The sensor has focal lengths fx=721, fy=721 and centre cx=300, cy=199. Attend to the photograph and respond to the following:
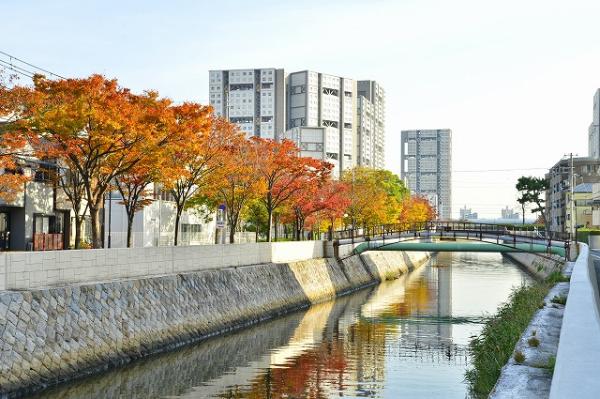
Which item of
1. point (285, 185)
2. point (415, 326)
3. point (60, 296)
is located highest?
point (285, 185)

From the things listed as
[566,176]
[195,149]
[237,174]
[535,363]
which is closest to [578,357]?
[535,363]

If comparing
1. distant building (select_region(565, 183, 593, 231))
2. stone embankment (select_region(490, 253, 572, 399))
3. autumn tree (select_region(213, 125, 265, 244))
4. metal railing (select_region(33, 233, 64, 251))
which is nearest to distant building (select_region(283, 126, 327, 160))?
distant building (select_region(565, 183, 593, 231))

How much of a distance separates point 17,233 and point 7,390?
1081 inches

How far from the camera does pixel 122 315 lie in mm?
28969

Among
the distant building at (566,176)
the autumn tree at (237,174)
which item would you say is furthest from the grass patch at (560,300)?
the distant building at (566,176)

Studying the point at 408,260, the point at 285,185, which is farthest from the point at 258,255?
the point at 408,260

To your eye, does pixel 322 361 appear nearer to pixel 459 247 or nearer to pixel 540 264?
pixel 459 247

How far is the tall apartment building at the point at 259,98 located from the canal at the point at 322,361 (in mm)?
145721

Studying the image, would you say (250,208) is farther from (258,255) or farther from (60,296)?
(60,296)

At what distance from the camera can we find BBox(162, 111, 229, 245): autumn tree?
3953 centimetres

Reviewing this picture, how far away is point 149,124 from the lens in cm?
3697

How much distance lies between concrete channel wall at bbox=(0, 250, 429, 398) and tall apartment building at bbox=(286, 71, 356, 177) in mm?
141494

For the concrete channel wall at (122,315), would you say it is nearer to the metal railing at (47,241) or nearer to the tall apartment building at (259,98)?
the metal railing at (47,241)

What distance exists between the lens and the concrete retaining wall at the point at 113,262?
24.9m
